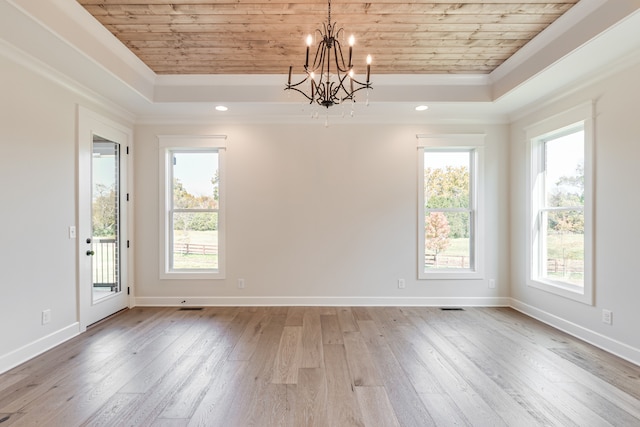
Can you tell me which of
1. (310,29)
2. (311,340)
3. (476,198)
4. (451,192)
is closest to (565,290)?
(476,198)

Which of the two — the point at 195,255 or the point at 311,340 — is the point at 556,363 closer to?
the point at 311,340

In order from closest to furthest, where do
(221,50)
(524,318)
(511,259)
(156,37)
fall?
(156,37), (221,50), (524,318), (511,259)

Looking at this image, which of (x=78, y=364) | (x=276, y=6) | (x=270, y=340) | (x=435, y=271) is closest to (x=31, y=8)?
(x=276, y=6)

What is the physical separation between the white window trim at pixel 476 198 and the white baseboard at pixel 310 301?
33 centimetres

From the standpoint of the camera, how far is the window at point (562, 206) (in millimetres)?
3057

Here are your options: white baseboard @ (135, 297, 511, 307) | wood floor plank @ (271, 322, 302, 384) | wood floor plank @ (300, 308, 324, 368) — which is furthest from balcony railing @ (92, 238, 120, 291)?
Result: wood floor plank @ (300, 308, 324, 368)

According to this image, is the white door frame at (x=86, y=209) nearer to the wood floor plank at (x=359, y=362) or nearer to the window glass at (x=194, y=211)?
the window glass at (x=194, y=211)

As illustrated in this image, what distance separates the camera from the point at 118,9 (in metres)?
2.47

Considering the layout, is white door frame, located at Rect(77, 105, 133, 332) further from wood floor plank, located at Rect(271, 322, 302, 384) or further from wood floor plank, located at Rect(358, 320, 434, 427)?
wood floor plank, located at Rect(358, 320, 434, 427)

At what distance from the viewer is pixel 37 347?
8.82ft

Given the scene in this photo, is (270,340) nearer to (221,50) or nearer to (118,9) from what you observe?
(221,50)

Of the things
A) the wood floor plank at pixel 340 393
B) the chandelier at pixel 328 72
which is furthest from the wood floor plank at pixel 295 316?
the chandelier at pixel 328 72

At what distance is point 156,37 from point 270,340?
3184mm

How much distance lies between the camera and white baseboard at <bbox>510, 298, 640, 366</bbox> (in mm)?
2588
